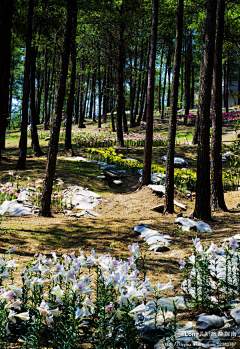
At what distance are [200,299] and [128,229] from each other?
3.00m

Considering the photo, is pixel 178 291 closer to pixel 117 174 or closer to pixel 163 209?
pixel 163 209

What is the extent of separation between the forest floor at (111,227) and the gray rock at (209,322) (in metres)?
0.66

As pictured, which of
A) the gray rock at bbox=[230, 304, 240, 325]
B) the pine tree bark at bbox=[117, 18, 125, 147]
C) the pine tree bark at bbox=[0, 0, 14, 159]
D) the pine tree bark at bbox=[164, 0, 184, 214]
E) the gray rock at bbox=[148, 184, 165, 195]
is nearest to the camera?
the gray rock at bbox=[230, 304, 240, 325]

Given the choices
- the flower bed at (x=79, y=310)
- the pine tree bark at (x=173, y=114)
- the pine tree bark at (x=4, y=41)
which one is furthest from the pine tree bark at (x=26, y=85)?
the flower bed at (x=79, y=310)

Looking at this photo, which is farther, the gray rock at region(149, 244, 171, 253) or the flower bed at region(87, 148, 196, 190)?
the flower bed at region(87, 148, 196, 190)

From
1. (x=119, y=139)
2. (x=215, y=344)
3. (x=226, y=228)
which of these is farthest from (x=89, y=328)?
(x=119, y=139)

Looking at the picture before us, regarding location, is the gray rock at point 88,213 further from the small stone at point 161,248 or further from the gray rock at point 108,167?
the gray rock at point 108,167

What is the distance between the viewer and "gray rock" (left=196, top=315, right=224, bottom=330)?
2352mm

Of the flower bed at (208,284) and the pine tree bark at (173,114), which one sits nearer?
the flower bed at (208,284)

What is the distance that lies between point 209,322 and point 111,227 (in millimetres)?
3638

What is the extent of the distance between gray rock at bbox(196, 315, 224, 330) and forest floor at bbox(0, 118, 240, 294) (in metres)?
0.66

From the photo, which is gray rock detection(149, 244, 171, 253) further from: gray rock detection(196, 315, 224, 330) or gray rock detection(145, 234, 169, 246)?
gray rock detection(196, 315, 224, 330)

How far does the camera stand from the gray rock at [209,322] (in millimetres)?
2352

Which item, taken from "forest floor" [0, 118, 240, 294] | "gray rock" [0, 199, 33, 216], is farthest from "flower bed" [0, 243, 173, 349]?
"gray rock" [0, 199, 33, 216]
